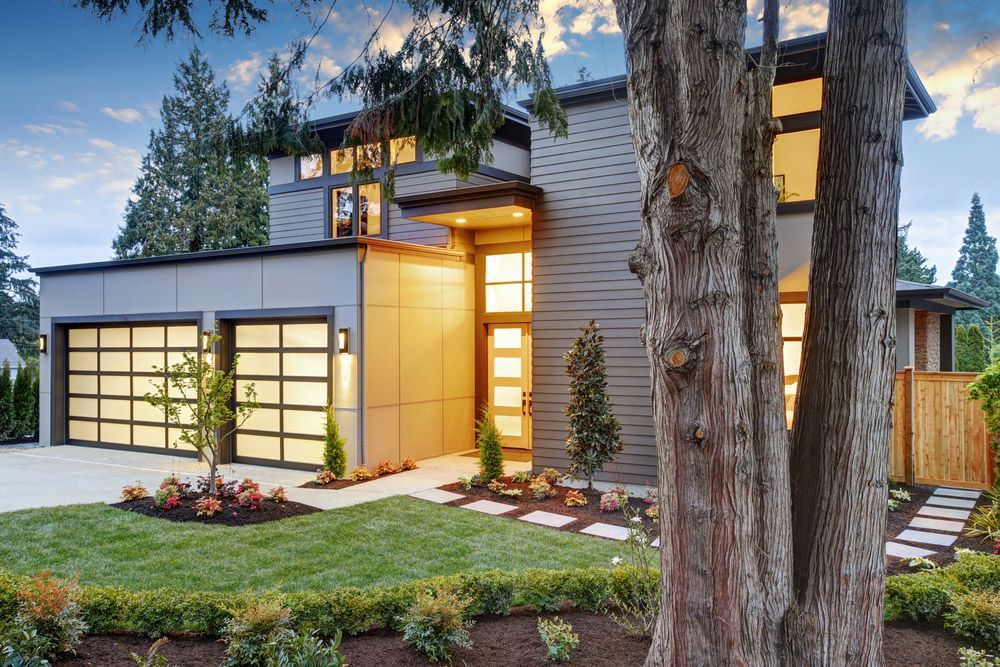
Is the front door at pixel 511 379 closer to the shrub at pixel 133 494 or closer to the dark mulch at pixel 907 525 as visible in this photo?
the dark mulch at pixel 907 525

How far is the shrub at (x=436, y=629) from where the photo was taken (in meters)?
3.42

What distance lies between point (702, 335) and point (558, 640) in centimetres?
188

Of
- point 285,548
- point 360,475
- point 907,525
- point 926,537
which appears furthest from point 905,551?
point 360,475

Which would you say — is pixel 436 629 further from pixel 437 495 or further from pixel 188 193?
pixel 188 193

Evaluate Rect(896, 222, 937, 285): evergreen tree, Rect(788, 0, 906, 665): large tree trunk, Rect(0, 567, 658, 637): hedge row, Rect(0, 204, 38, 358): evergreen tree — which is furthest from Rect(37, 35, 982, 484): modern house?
Rect(896, 222, 937, 285): evergreen tree

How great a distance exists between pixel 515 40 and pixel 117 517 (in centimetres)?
626

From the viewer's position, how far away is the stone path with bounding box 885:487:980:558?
20.2 feet

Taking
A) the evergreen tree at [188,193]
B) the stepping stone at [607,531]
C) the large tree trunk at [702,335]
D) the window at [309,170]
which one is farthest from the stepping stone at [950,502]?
the evergreen tree at [188,193]

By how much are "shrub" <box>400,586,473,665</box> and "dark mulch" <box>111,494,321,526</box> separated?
4.11 meters

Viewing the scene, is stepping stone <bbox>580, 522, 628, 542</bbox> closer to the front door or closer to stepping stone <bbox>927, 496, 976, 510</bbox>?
stepping stone <bbox>927, 496, 976, 510</bbox>

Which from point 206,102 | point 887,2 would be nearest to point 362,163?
point 887,2

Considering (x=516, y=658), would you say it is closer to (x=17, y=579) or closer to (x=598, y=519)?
(x=17, y=579)

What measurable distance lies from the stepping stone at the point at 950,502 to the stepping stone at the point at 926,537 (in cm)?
143

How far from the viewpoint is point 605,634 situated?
373 cm
